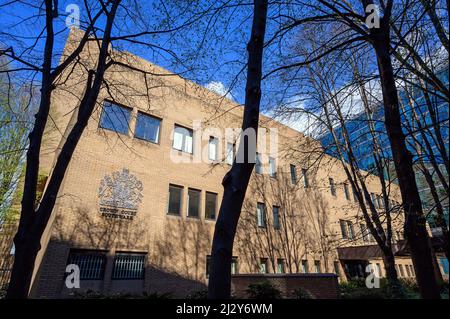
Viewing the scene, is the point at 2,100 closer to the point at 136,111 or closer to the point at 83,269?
the point at 136,111

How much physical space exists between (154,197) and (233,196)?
10.4m

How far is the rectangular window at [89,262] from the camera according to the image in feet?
31.8

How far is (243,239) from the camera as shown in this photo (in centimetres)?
1523

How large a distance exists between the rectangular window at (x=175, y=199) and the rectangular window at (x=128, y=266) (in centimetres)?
258

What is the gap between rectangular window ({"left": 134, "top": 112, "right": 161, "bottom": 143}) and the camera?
43.2ft

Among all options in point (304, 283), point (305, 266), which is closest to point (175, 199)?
point (304, 283)

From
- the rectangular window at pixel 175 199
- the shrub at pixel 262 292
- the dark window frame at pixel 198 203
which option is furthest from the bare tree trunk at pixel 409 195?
the dark window frame at pixel 198 203

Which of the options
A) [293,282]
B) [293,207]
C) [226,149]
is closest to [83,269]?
[293,282]

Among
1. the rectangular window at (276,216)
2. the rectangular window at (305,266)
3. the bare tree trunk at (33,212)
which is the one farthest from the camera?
the rectangular window at (305,266)

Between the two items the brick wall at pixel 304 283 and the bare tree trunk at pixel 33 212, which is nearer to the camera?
the bare tree trunk at pixel 33 212

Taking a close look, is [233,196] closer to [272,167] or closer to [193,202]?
[193,202]

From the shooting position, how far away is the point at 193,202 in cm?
1404

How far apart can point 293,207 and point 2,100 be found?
686 inches

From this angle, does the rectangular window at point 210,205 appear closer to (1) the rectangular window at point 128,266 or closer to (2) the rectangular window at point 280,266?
(1) the rectangular window at point 128,266
